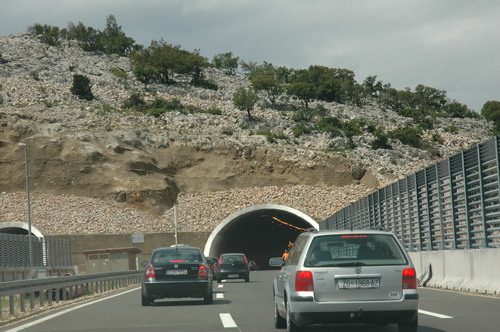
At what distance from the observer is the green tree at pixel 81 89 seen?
110500mm

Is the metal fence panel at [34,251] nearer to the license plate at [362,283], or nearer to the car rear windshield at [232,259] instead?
the car rear windshield at [232,259]

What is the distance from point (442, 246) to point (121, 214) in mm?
55089

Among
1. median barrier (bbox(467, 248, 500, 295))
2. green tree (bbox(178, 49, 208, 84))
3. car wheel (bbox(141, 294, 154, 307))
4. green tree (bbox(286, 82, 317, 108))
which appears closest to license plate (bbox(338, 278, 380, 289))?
median barrier (bbox(467, 248, 500, 295))

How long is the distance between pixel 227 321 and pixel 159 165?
74579 millimetres

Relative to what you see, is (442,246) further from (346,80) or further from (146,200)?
(346,80)

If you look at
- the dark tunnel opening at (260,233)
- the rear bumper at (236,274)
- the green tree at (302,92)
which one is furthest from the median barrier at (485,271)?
the green tree at (302,92)

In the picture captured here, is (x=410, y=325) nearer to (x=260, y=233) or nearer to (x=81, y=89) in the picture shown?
(x=260, y=233)

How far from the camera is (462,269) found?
2158 centimetres

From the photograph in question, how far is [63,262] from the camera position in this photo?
2093 inches

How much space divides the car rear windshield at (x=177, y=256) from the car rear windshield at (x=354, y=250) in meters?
9.86

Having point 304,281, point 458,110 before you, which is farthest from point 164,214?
point 458,110

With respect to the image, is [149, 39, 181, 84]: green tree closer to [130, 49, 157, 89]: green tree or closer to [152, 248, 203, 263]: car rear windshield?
[130, 49, 157, 89]: green tree

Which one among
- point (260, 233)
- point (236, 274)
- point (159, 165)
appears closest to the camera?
point (236, 274)

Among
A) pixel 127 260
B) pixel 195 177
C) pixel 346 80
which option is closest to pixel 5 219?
pixel 195 177
